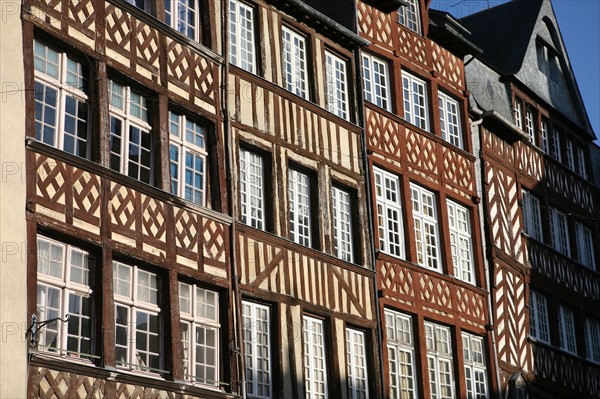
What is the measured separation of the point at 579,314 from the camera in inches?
1128

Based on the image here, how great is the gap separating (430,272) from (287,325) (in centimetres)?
468

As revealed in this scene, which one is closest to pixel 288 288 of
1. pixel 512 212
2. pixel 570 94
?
pixel 512 212

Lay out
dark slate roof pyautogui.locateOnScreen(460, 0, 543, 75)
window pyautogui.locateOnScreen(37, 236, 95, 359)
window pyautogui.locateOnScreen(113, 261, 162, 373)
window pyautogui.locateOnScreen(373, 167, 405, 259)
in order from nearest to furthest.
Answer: window pyautogui.locateOnScreen(37, 236, 95, 359) → window pyautogui.locateOnScreen(113, 261, 162, 373) → window pyautogui.locateOnScreen(373, 167, 405, 259) → dark slate roof pyautogui.locateOnScreen(460, 0, 543, 75)

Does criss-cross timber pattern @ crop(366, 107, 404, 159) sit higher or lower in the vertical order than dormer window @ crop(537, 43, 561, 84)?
lower

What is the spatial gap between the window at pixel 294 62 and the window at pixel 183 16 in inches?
84.3

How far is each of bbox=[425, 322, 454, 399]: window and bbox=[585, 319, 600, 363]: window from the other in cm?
681

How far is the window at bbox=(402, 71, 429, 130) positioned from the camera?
78.9 ft

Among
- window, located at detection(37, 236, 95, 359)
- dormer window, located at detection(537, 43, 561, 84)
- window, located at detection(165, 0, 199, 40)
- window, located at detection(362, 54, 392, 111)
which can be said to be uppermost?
dormer window, located at detection(537, 43, 561, 84)

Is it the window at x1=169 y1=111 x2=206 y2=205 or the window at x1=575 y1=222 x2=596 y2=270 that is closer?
the window at x1=169 y1=111 x2=206 y2=205

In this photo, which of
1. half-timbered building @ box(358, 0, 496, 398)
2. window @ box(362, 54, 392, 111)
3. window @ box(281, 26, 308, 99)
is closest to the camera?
window @ box(281, 26, 308, 99)

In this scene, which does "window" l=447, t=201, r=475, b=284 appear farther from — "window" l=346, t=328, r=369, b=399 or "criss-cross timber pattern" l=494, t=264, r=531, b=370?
"window" l=346, t=328, r=369, b=399

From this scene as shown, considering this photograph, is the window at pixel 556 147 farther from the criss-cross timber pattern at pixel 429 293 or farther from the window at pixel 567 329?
the criss-cross timber pattern at pixel 429 293

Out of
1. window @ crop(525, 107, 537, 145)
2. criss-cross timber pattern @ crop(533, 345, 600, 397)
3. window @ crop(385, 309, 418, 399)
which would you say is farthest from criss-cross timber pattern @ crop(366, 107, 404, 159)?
window @ crop(525, 107, 537, 145)

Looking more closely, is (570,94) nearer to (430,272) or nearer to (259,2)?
(430,272)
